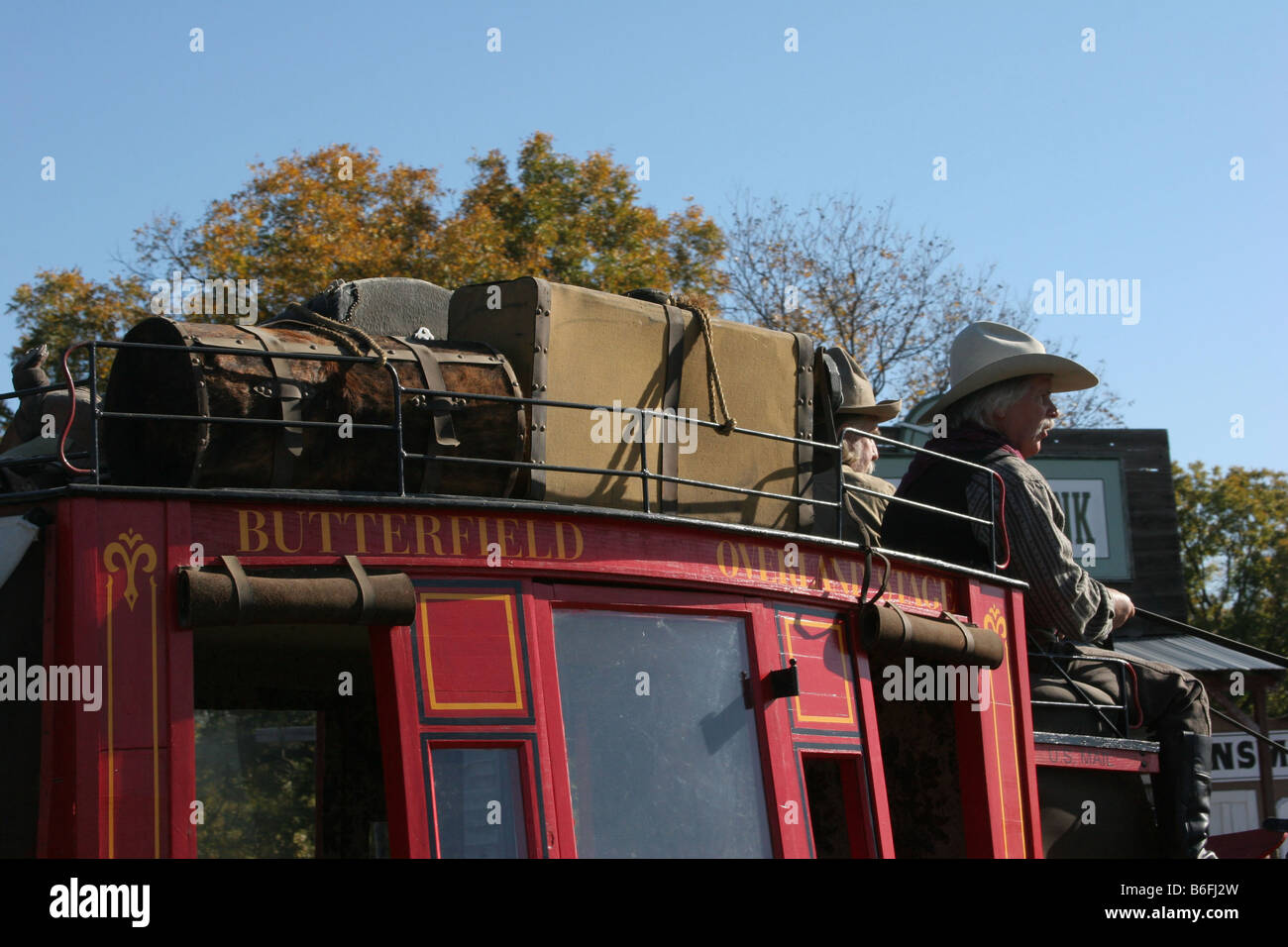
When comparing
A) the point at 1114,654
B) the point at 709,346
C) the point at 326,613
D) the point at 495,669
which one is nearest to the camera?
the point at 326,613

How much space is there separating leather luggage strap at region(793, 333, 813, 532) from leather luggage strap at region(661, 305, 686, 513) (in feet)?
2.31

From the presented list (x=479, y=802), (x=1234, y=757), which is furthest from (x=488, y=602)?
(x=1234, y=757)

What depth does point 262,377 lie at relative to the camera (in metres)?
5.65

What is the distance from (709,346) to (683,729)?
1595mm

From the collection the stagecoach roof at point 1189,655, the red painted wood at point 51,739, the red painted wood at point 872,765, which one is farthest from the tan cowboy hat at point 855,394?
the stagecoach roof at point 1189,655

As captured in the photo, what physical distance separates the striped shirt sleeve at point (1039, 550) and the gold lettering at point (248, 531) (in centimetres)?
386

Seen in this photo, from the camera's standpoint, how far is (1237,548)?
4269 cm

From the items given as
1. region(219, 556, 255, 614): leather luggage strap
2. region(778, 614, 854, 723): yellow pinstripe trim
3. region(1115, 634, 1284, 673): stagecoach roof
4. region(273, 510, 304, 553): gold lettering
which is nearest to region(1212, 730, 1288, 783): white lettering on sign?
region(1115, 634, 1284, 673): stagecoach roof

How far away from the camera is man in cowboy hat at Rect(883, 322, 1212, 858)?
8.12 metres

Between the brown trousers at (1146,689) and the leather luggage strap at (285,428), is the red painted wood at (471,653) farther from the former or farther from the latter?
the brown trousers at (1146,689)

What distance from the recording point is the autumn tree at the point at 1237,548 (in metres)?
40.5

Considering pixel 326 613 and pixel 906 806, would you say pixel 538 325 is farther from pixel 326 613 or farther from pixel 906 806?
pixel 906 806
